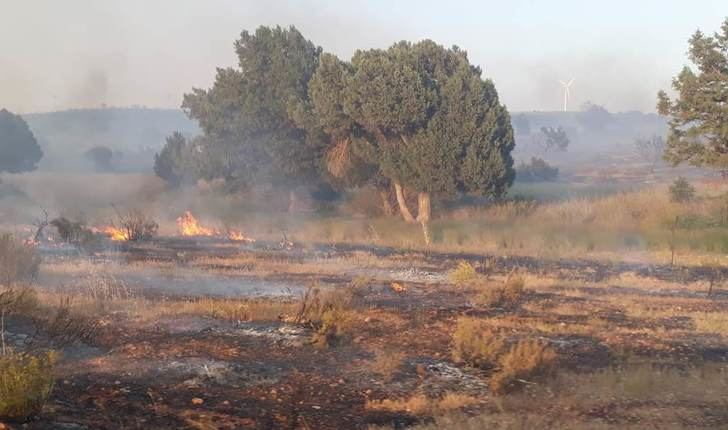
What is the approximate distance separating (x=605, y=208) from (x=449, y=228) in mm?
6208

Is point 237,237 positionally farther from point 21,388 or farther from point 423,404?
point 21,388

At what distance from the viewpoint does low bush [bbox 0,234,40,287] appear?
17.4 metres

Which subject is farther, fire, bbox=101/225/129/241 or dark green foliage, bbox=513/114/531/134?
dark green foliage, bbox=513/114/531/134

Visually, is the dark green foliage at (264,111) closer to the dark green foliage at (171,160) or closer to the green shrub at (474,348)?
the dark green foliage at (171,160)

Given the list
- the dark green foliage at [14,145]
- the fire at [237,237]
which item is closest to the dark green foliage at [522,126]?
the dark green foliage at [14,145]

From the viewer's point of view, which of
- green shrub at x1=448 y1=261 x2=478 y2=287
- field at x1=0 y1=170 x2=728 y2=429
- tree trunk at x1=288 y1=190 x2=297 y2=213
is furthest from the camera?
tree trunk at x1=288 y1=190 x2=297 y2=213

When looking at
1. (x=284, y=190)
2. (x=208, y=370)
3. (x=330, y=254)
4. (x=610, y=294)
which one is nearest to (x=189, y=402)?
(x=208, y=370)

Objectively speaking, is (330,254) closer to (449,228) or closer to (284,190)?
(449,228)

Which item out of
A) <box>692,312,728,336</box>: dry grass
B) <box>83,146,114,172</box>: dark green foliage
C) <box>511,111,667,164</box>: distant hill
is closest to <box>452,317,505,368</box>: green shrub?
<box>692,312,728,336</box>: dry grass

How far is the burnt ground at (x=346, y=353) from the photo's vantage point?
8.32 m

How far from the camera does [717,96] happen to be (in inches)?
1040

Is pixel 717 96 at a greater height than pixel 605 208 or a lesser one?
greater

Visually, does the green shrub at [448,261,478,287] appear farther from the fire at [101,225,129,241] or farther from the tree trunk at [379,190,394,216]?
the tree trunk at [379,190,394,216]

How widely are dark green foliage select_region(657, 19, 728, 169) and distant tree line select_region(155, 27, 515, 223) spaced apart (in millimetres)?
8280
